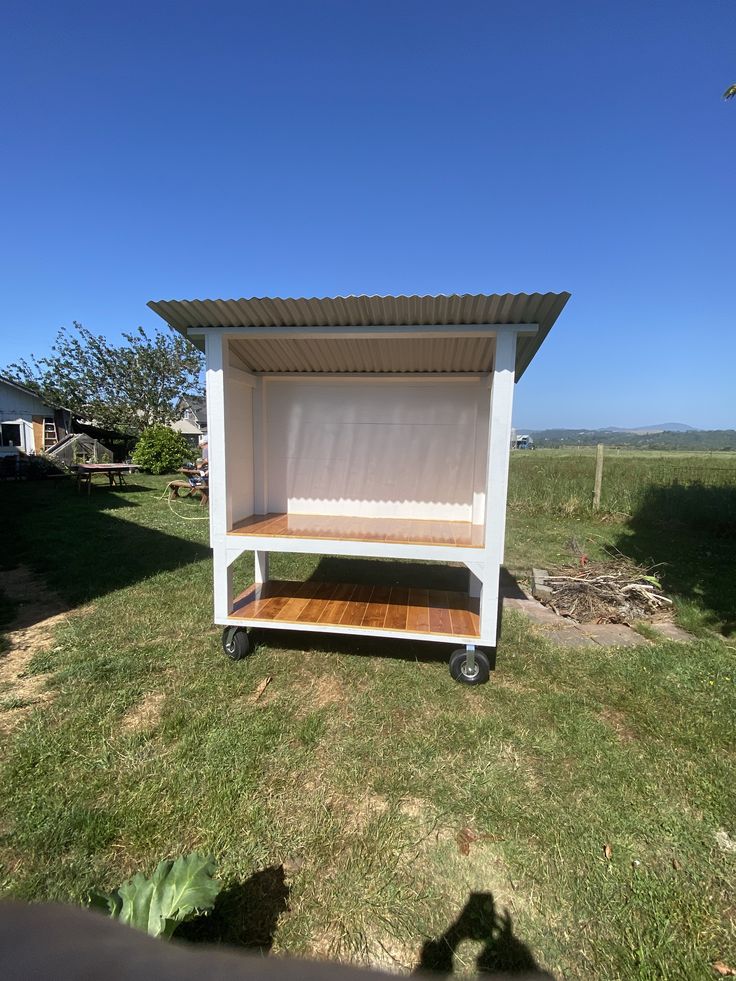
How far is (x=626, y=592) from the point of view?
5027 millimetres

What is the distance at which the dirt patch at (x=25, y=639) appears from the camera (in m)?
2.96

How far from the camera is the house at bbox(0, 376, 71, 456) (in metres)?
17.7

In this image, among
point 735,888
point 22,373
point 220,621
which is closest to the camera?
point 735,888

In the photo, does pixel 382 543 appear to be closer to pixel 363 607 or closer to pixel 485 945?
pixel 363 607

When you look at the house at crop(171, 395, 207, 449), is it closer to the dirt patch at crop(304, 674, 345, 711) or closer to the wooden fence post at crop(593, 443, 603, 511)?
the wooden fence post at crop(593, 443, 603, 511)

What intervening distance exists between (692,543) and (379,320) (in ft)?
25.4

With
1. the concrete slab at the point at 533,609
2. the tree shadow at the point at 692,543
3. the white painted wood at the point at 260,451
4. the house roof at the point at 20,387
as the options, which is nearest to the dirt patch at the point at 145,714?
the white painted wood at the point at 260,451

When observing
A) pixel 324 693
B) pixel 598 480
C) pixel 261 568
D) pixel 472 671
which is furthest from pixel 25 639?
pixel 598 480

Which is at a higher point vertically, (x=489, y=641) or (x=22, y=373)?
(x=22, y=373)

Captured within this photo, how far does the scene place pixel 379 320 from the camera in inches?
124

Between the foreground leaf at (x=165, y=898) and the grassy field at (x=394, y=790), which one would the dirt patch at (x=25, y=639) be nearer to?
the grassy field at (x=394, y=790)

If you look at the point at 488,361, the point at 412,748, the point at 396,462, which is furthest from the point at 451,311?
the point at 412,748

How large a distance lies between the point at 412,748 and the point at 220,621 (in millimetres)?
1792

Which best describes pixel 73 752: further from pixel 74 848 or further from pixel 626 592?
pixel 626 592
